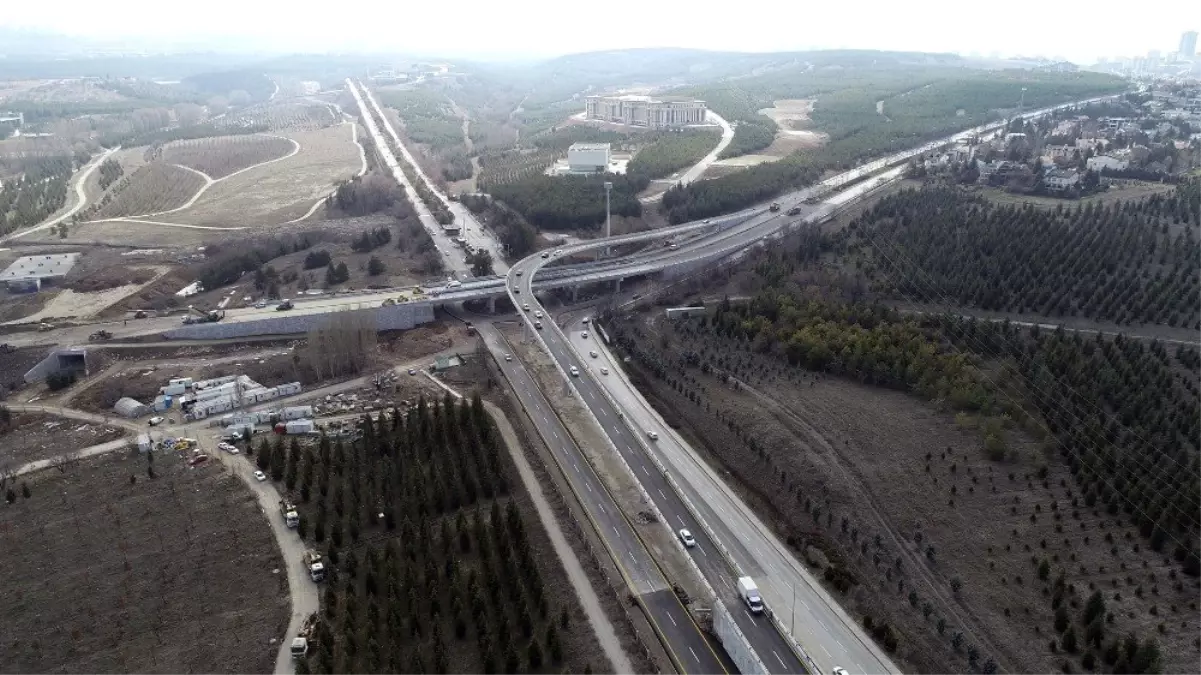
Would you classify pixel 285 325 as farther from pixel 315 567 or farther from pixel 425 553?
pixel 425 553

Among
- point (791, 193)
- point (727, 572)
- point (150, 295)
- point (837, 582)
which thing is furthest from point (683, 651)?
point (791, 193)

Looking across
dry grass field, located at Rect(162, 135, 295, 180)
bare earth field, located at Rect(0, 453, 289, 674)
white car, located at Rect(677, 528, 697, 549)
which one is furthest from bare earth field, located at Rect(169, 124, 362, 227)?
white car, located at Rect(677, 528, 697, 549)

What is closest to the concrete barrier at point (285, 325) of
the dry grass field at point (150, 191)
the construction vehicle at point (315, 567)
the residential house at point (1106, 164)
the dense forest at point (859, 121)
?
the construction vehicle at point (315, 567)

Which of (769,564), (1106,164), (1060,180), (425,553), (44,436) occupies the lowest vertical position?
(44,436)

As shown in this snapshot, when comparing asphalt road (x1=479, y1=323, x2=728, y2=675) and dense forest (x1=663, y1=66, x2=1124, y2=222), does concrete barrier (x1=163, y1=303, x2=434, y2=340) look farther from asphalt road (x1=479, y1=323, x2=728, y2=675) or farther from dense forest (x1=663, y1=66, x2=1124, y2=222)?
dense forest (x1=663, y1=66, x2=1124, y2=222)

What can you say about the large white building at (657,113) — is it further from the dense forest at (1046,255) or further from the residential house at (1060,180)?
the dense forest at (1046,255)

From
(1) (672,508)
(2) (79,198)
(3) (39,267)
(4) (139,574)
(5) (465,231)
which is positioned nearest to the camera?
(4) (139,574)

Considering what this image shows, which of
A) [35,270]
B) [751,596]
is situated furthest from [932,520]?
[35,270]
